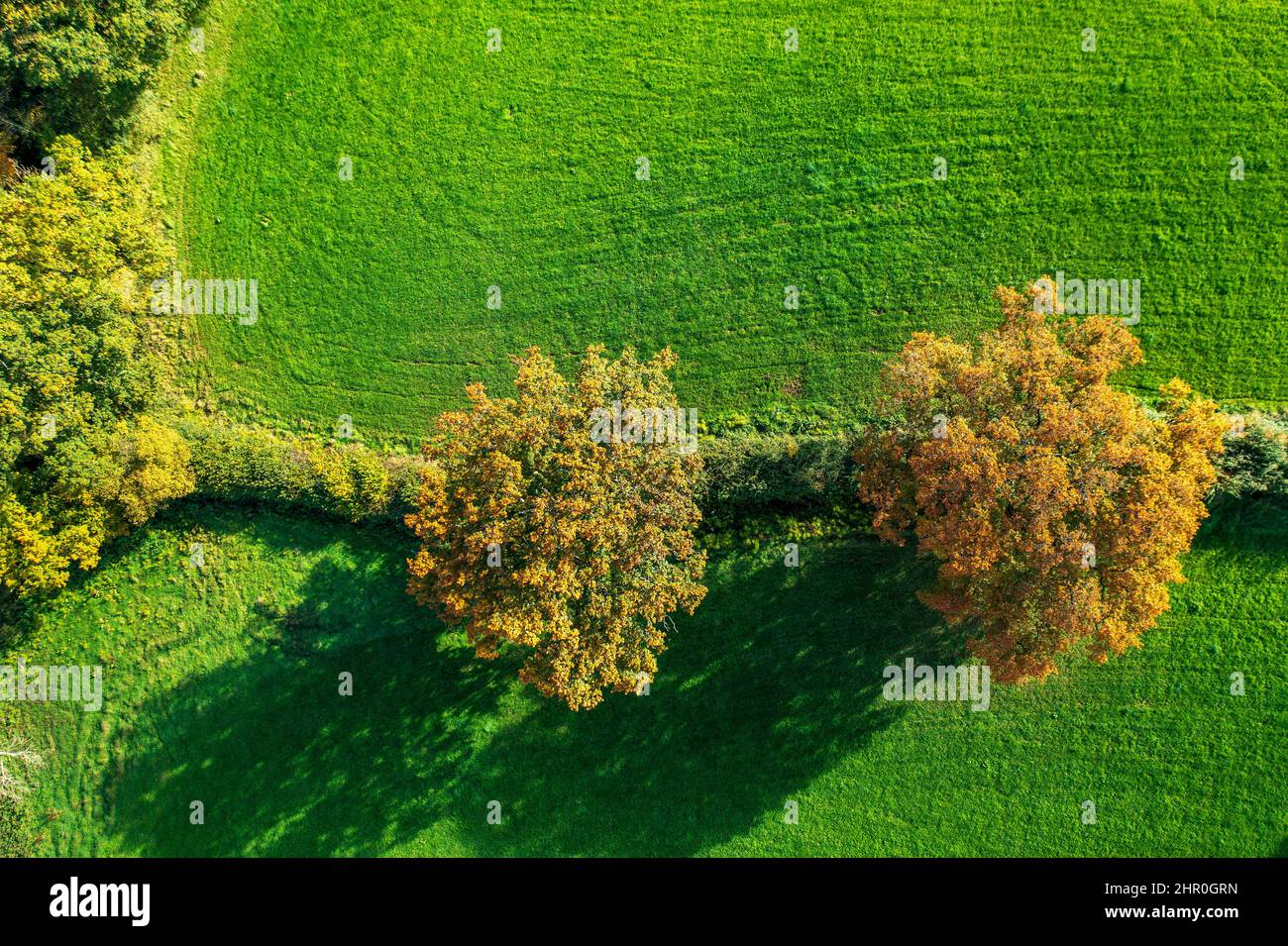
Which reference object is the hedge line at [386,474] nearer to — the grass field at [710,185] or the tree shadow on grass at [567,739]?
the grass field at [710,185]

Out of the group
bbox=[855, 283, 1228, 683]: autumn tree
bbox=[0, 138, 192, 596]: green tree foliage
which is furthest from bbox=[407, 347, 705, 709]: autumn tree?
bbox=[0, 138, 192, 596]: green tree foliage

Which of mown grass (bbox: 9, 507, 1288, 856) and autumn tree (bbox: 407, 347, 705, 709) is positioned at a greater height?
autumn tree (bbox: 407, 347, 705, 709)

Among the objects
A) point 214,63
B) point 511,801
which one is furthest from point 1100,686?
point 214,63

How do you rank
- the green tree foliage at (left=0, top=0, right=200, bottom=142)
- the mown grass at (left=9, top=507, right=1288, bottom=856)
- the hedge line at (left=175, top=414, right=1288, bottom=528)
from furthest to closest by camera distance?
the mown grass at (left=9, top=507, right=1288, bottom=856)
the hedge line at (left=175, top=414, right=1288, bottom=528)
the green tree foliage at (left=0, top=0, right=200, bottom=142)

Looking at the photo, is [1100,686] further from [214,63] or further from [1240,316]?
[214,63]

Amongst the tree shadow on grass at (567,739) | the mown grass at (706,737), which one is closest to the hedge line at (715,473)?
the mown grass at (706,737)

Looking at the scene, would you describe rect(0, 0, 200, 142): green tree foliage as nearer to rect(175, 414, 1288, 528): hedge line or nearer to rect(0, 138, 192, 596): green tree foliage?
rect(0, 138, 192, 596): green tree foliage

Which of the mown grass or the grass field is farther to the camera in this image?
the grass field
